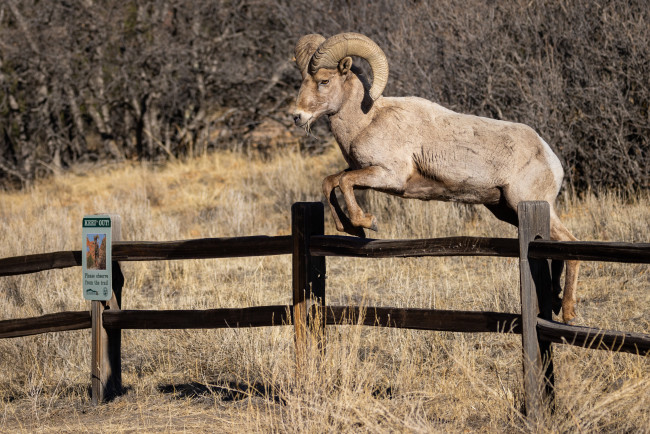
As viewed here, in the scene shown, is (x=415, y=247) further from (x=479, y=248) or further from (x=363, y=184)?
(x=363, y=184)

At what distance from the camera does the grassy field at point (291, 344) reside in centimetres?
500

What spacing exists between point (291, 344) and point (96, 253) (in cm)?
181

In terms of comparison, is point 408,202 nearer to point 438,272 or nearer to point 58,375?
point 438,272

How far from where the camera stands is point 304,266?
588 cm

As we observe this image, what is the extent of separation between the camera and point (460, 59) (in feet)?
41.6

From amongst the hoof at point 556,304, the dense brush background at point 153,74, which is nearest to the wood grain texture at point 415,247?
the hoof at point 556,304

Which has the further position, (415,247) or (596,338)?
(415,247)

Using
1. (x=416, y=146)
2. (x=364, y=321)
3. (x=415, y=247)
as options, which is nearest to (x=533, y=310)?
(x=415, y=247)

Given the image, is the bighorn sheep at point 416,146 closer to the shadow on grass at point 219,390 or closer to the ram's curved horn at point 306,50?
the ram's curved horn at point 306,50

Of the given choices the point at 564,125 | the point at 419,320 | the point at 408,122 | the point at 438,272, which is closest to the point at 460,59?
the point at 564,125

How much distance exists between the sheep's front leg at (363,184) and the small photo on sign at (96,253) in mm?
2157

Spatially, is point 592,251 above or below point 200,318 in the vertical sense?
above

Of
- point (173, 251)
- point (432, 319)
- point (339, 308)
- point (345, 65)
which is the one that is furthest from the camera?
point (173, 251)

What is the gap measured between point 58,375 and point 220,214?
278 inches
